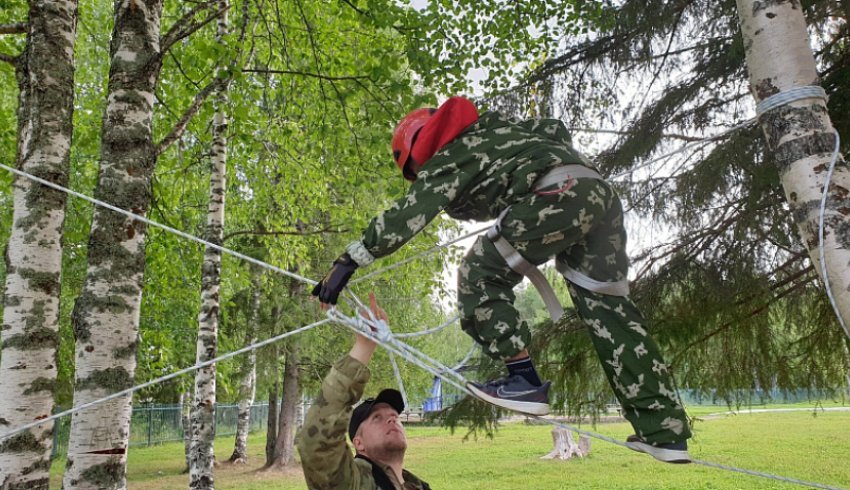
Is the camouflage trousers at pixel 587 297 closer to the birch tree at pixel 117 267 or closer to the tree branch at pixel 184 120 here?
the birch tree at pixel 117 267

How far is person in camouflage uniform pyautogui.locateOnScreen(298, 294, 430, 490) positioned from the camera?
7.39ft

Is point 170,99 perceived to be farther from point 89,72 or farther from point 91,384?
point 89,72

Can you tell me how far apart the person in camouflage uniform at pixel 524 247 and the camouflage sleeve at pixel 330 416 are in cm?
43

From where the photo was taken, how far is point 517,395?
194 cm

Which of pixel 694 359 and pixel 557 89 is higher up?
pixel 557 89

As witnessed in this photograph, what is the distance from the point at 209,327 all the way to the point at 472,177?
464 centimetres

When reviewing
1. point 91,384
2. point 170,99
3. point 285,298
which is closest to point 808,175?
point 91,384

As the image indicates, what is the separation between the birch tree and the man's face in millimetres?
1069

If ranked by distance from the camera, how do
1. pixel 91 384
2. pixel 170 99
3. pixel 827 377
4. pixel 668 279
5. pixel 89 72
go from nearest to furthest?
pixel 91 384, pixel 668 279, pixel 827 377, pixel 170 99, pixel 89 72

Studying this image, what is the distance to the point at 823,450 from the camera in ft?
40.6

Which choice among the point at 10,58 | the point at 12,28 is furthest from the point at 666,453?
the point at 12,28

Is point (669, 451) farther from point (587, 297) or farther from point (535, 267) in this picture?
point (535, 267)

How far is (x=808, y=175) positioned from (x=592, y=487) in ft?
29.6

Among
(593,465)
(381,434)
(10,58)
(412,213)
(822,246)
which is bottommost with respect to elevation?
(593,465)
